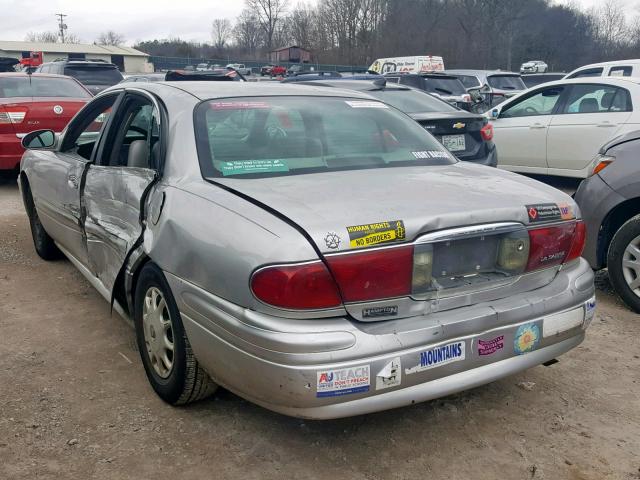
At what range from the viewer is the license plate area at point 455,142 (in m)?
6.84

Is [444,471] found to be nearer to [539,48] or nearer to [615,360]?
[615,360]

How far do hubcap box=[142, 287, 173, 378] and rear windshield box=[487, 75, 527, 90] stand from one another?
A: 17214 millimetres

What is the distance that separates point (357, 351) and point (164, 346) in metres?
1.12

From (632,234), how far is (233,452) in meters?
3.03

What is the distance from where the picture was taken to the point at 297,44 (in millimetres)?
75250

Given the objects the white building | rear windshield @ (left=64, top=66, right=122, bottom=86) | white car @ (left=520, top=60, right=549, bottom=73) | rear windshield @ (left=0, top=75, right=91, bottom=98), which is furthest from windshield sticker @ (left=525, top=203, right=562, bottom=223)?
the white building

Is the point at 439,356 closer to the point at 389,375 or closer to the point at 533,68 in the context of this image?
the point at 389,375

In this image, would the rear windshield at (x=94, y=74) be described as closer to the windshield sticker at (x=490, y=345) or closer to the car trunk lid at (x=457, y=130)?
the car trunk lid at (x=457, y=130)

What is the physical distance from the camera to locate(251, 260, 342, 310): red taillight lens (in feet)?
7.44

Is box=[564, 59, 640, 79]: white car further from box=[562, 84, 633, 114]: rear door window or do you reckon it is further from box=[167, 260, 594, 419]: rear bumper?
box=[167, 260, 594, 419]: rear bumper

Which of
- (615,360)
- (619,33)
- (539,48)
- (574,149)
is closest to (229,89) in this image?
(615,360)

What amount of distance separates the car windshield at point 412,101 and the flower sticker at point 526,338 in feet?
15.1

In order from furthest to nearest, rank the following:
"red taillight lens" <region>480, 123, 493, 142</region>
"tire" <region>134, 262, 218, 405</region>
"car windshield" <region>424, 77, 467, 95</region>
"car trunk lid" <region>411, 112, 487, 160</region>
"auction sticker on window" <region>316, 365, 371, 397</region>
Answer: "car windshield" <region>424, 77, 467, 95</region>
"red taillight lens" <region>480, 123, 493, 142</region>
"car trunk lid" <region>411, 112, 487, 160</region>
"tire" <region>134, 262, 218, 405</region>
"auction sticker on window" <region>316, 365, 371, 397</region>

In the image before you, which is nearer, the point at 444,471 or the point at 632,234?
the point at 444,471
